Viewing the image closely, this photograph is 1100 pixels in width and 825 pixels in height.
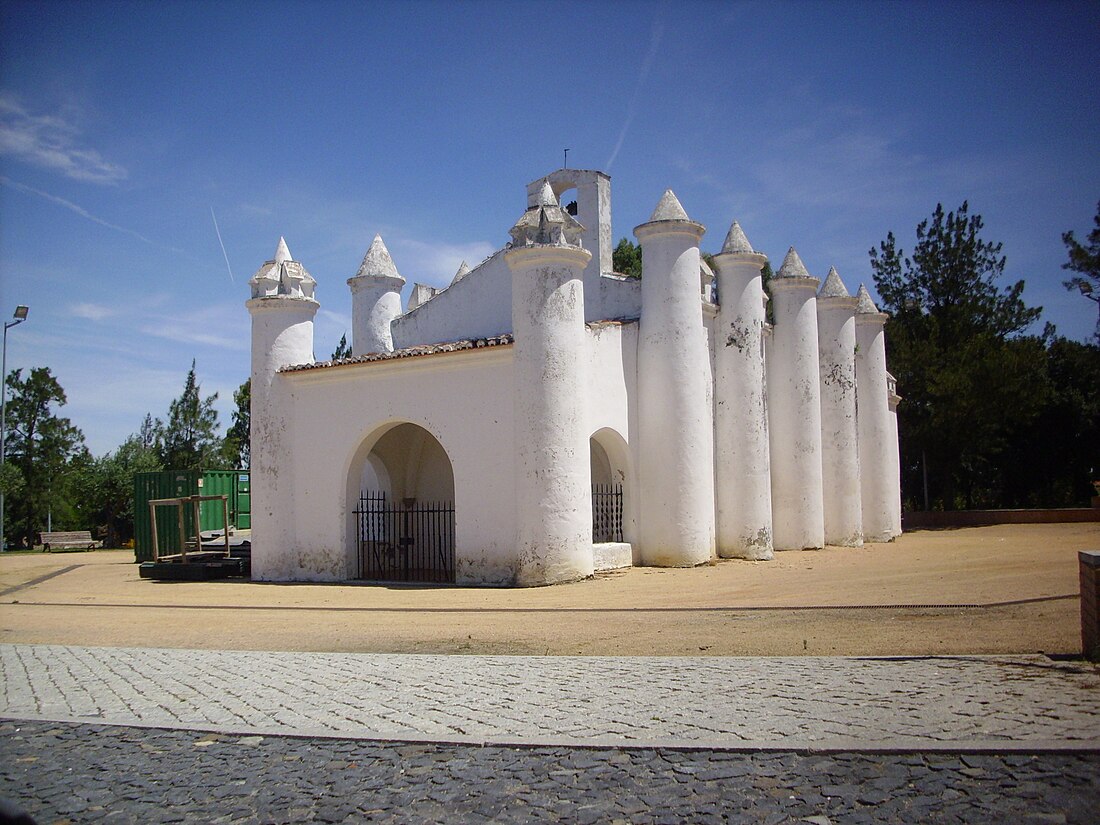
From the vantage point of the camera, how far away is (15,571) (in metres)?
24.9

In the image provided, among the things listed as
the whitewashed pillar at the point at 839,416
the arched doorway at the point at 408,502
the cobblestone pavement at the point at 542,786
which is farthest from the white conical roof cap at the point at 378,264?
the cobblestone pavement at the point at 542,786

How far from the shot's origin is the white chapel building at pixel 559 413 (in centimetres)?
1719

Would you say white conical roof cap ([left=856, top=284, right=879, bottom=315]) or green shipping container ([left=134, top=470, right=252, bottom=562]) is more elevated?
→ white conical roof cap ([left=856, top=284, right=879, bottom=315])

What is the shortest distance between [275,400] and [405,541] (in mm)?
4330

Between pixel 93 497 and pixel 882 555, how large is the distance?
33368 mm

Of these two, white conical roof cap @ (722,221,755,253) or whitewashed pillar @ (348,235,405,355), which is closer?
white conical roof cap @ (722,221,755,253)

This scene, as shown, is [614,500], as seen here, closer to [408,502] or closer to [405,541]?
[405,541]

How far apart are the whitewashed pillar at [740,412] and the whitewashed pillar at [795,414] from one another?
1.51 m

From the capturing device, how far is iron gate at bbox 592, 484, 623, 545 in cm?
2008

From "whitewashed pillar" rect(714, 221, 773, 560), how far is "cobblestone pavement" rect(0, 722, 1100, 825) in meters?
15.9

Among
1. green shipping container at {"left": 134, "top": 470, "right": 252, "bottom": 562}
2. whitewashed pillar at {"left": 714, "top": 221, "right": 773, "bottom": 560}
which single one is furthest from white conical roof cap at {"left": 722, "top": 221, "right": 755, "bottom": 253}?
green shipping container at {"left": 134, "top": 470, "right": 252, "bottom": 562}

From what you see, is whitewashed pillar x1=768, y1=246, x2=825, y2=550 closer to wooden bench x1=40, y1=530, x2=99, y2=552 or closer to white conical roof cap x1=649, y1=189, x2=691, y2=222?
white conical roof cap x1=649, y1=189, x2=691, y2=222

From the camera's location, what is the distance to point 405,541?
21109 millimetres

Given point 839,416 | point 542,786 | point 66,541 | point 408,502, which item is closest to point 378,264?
point 408,502
